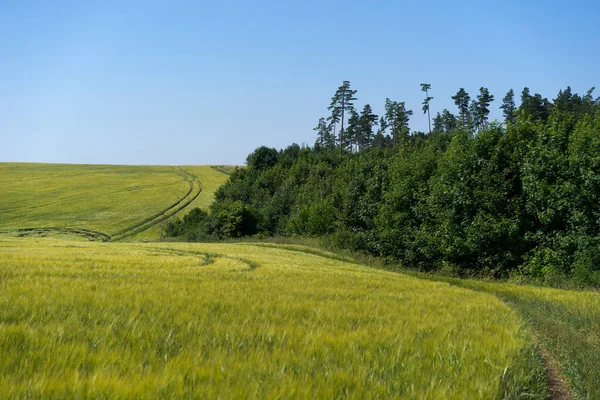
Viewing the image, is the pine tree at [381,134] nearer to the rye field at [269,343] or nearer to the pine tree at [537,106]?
the pine tree at [537,106]

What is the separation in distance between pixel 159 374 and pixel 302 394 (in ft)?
4.38

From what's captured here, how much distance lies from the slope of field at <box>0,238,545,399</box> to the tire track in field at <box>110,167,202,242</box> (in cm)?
6821

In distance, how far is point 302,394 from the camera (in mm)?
4070

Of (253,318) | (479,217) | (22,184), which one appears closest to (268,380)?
(253,318)

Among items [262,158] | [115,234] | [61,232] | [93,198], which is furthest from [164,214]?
[262,158]

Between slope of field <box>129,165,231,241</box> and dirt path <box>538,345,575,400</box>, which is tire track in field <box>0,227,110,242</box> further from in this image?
dirt path <box>538,345,575,400</box>

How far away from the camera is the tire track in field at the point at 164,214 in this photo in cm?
7475

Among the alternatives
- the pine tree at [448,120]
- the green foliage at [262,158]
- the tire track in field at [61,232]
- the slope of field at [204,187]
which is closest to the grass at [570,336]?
the slope of field at [204,187]

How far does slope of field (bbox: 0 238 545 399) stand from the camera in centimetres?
412

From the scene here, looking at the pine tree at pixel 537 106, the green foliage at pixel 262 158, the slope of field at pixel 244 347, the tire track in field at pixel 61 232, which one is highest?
the pine tree at pixel 537 106

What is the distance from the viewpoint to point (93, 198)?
3824 inches

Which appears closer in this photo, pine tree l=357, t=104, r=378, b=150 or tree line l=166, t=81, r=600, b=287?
tree line l=166, t=81, r=600, b=287

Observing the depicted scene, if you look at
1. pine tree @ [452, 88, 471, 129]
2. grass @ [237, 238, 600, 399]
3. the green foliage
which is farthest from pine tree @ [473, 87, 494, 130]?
grass @ [237, 238, 600, 399]

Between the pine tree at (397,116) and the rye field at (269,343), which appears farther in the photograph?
the pine tree at (397,116)
